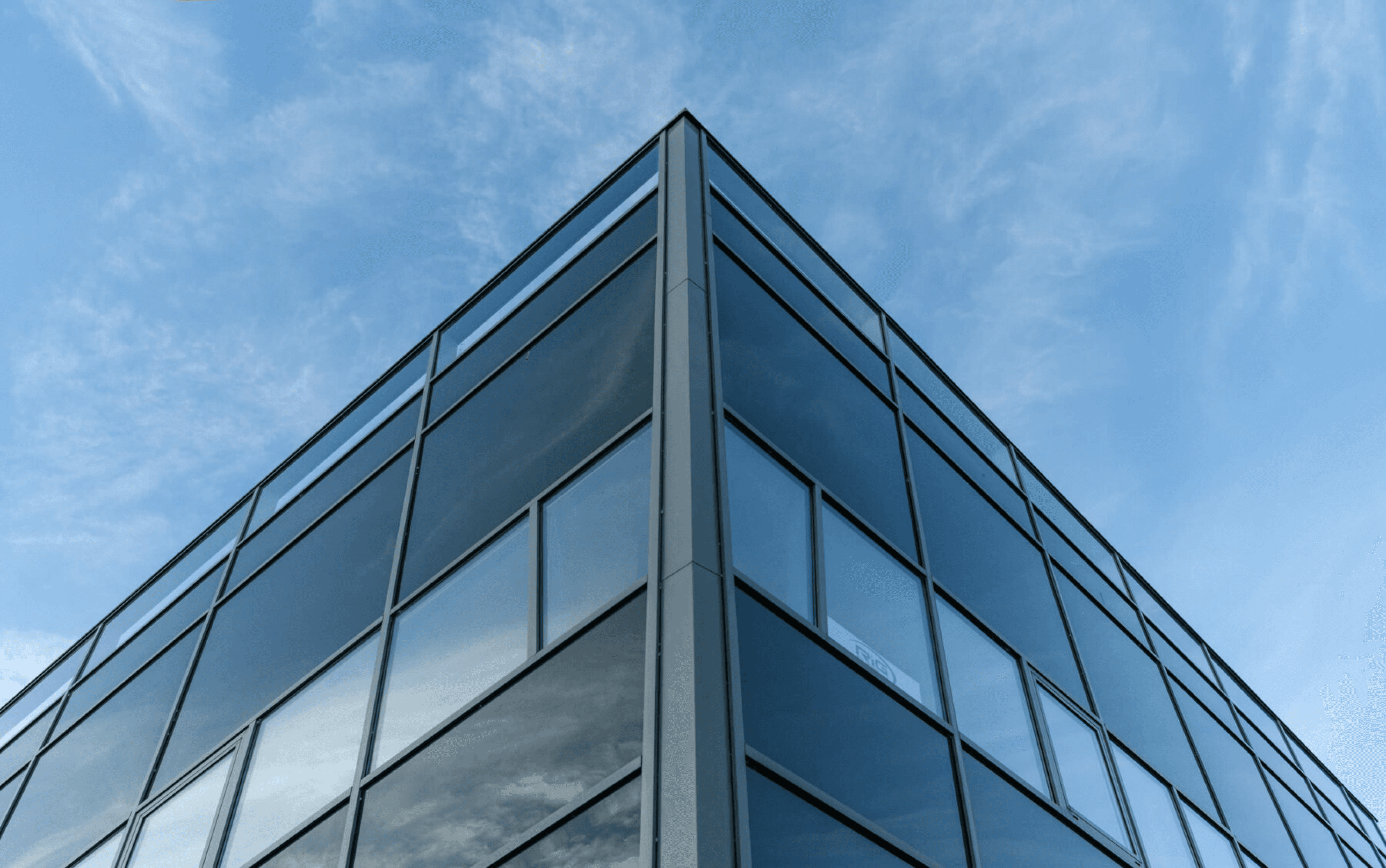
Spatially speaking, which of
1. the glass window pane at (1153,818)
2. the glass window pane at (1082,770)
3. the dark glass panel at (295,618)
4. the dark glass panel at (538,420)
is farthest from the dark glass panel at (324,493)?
the glass window pane at (1153,818)

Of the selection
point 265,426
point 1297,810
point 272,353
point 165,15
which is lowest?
point 1297,810

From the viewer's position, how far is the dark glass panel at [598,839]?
16.4 ft

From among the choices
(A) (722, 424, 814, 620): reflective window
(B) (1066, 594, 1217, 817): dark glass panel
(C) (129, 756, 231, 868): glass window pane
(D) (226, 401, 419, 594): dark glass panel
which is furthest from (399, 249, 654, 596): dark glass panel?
(B) (1066, 594, 1217, 817): dark glass panel

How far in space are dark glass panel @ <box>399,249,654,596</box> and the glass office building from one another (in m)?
0.04

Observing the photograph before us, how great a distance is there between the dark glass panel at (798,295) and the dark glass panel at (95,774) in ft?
24.4

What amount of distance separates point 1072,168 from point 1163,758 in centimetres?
3318

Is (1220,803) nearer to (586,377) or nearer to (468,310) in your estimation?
(586,377)

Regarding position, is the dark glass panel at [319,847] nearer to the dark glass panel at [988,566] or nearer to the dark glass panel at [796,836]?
the dark glass panel at [796,836]

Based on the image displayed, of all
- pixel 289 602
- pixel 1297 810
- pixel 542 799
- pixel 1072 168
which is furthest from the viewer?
pixel 1072 168

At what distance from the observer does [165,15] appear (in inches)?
1762

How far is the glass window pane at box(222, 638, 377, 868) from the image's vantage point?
7.61 meters

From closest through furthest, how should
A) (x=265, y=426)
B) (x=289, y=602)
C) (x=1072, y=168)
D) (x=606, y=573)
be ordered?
(x=606, y=573), (x=289, y=602), (x=1072, y=168), (x=265, y=426)

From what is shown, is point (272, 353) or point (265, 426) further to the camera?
point (265, 426)

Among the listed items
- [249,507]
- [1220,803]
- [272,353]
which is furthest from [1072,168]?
[249,507]
